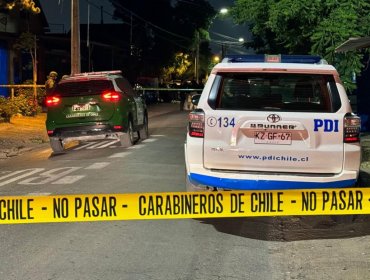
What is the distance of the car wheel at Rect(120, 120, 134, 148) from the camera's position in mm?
13650

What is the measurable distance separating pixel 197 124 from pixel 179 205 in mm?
1003

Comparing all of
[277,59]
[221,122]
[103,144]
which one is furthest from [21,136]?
[221,122]

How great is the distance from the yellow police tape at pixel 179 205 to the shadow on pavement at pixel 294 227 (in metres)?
0.79

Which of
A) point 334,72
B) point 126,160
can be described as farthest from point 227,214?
point 126,160

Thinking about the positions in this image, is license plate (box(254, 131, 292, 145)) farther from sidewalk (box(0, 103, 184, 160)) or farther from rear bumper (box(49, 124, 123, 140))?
sidewalk (box(0, 103, 184, 160))

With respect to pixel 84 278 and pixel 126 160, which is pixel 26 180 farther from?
pixel 84 278

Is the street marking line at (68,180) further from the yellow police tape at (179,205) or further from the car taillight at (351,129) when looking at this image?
the car taillight at (351,129)

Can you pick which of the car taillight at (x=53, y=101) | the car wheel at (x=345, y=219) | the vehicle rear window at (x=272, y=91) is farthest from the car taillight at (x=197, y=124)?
the car taillight at (x=53, y=101)

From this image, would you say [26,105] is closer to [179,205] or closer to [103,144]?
[103,144]

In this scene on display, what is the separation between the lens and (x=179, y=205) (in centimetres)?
554

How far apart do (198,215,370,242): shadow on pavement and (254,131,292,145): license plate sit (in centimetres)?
111

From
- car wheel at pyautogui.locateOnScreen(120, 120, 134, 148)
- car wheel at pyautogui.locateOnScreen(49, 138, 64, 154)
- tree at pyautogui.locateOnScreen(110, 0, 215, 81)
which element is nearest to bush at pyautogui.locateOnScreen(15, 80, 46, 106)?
car wheel at pyautogui.locateOnScreen(49, 138, 64, 154)

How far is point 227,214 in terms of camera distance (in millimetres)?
5516

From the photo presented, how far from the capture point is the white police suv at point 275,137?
590 cm
